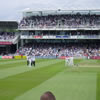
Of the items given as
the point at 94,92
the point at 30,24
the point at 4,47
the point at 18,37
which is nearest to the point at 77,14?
the point at 30,24

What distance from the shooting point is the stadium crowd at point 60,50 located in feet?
204

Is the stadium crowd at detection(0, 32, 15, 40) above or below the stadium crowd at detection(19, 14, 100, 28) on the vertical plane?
below

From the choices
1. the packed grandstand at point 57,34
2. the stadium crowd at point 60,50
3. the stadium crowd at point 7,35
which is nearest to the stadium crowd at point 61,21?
the packed grandstand at point 57,34

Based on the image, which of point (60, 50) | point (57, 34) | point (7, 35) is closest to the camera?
point (60, 50)

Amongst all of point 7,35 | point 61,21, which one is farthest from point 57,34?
point 7,35

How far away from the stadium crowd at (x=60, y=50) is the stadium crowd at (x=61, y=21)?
18.0 ft

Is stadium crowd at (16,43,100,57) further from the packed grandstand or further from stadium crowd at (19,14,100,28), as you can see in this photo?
stadium crowd at (19,14,100,28)

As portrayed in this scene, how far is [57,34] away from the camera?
6775 cm

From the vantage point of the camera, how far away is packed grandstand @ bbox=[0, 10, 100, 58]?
64.2m

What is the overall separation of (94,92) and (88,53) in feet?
162

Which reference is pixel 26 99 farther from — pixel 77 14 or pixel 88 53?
pixel 77 14

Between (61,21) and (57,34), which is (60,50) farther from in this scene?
(61,21)

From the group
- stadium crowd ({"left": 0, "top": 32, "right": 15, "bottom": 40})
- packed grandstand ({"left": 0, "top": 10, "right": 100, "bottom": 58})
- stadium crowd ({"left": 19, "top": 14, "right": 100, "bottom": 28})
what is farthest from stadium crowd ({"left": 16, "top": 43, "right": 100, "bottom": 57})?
stadium crowd ({"left": 19, "top": 14, "right": 100, "bottom": 28})

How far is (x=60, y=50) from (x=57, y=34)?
208 inches
